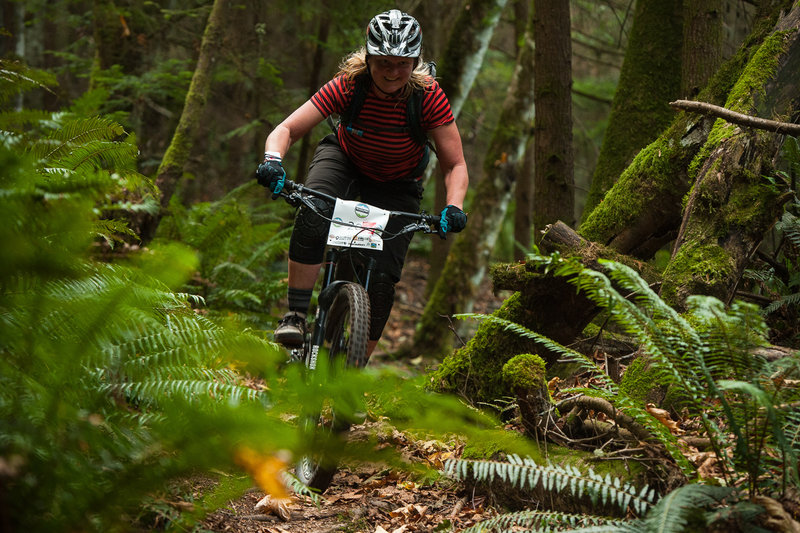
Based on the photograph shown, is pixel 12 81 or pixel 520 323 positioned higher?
pixel 12 81

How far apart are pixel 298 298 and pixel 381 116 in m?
1.33

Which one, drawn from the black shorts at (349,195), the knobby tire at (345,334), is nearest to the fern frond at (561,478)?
the knobby tire at (345,334)

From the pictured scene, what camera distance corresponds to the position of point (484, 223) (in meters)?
9.34

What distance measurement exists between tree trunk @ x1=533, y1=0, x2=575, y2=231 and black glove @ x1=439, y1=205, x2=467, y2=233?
7.44ft

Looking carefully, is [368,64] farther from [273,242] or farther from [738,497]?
[273,242]

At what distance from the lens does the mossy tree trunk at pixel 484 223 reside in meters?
9.08

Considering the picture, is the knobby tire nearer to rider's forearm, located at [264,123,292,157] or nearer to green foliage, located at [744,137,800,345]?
rider's forearm, located at [264,123,292,157]

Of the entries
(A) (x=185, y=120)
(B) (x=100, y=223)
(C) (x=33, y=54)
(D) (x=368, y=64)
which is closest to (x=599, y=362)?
(D) (x=368, y=64)

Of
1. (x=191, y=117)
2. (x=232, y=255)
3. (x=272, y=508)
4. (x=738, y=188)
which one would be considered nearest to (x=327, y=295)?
(x=272, y=508)

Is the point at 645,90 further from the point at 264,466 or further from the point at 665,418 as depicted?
the point at 264,466

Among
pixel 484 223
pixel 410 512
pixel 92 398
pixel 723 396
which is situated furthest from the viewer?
pixel 484 223

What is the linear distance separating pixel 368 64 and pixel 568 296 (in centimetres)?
195

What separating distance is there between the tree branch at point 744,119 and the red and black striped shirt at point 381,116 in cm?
150

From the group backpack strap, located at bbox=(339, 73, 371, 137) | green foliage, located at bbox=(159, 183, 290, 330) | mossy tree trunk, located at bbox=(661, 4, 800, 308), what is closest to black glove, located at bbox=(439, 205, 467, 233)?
backpack strap, located at bbox=(339, 73, 371, 137)
